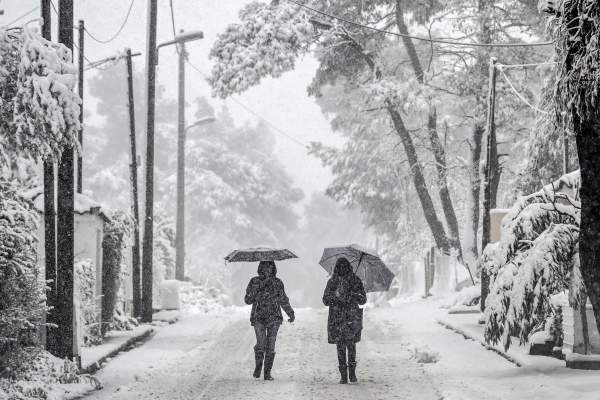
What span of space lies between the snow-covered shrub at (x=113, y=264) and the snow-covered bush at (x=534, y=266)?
875 centimetres

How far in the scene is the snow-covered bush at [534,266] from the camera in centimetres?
1097

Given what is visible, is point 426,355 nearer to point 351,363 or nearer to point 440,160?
point 351,363

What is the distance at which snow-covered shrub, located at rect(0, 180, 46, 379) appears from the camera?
31.2ft

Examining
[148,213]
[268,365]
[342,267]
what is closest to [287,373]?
[268,365]

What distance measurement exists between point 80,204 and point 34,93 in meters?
6.99

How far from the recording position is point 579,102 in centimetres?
768

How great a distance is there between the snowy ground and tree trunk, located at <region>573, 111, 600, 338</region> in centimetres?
207

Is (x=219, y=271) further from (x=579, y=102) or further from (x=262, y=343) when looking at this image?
(x=579, y=102)

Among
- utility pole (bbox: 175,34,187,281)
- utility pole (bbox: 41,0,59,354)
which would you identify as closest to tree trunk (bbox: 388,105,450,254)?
utility pole (bbox: 175,34,187,281)

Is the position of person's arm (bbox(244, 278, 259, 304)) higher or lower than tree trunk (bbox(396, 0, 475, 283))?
lower

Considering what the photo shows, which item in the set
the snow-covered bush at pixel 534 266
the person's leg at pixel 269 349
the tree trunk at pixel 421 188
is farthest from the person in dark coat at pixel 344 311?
the tree trunk at pixel 421 188

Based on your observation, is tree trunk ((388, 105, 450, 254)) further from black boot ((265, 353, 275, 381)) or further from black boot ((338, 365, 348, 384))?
black boot ((338, 365, 348, 384))

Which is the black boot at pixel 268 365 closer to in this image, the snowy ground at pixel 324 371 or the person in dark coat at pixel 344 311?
the snowy ground at pixel 324 371

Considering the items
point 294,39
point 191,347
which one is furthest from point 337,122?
point 191,347
